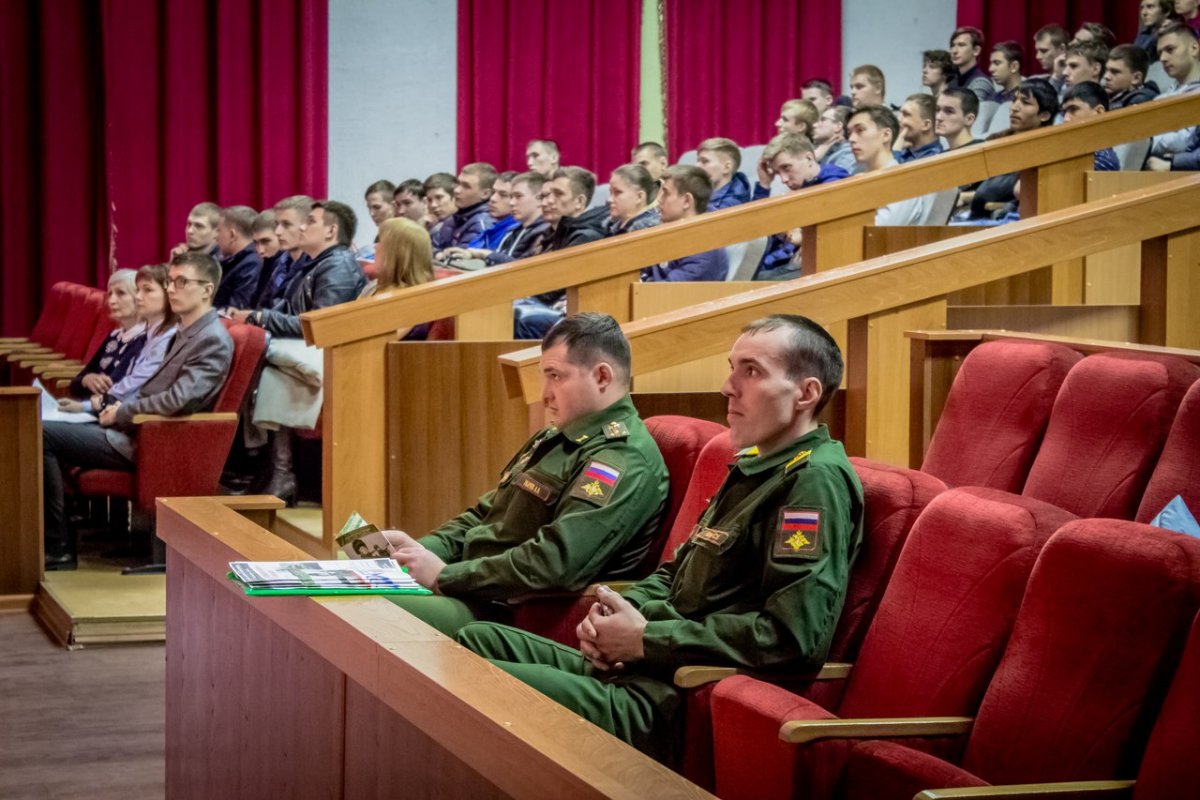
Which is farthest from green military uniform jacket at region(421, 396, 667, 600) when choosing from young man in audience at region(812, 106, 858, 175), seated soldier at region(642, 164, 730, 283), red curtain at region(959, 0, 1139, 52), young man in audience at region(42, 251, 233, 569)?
red curtain at region(959, 0, 1139, 52)

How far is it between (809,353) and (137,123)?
23.2ft

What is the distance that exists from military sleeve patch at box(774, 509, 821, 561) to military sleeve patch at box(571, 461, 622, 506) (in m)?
0.55

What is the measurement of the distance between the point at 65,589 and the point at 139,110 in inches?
183

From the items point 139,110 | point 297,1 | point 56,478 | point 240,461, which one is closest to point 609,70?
point 297,1

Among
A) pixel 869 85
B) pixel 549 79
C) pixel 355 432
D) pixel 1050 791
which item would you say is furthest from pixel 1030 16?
pixel 1050 791

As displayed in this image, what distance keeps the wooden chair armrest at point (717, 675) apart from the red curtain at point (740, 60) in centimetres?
751

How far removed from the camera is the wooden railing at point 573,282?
12.5 feet

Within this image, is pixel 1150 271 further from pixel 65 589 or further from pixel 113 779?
pixel 65 589

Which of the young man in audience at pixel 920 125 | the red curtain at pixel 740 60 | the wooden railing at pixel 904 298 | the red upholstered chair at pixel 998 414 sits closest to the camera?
the red upholstered chair at pixel 998 414

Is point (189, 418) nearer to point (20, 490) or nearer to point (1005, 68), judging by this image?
point (20, 490)

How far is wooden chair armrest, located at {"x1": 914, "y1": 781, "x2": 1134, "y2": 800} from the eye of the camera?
5.35 ft

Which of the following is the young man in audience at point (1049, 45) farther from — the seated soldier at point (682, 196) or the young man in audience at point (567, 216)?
the seated soldier at point (682, 196)

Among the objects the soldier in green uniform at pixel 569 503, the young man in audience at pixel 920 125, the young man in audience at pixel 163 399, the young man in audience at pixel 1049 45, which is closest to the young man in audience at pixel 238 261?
the young man in audience at pixel 163 399

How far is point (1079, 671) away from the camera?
176 cm
